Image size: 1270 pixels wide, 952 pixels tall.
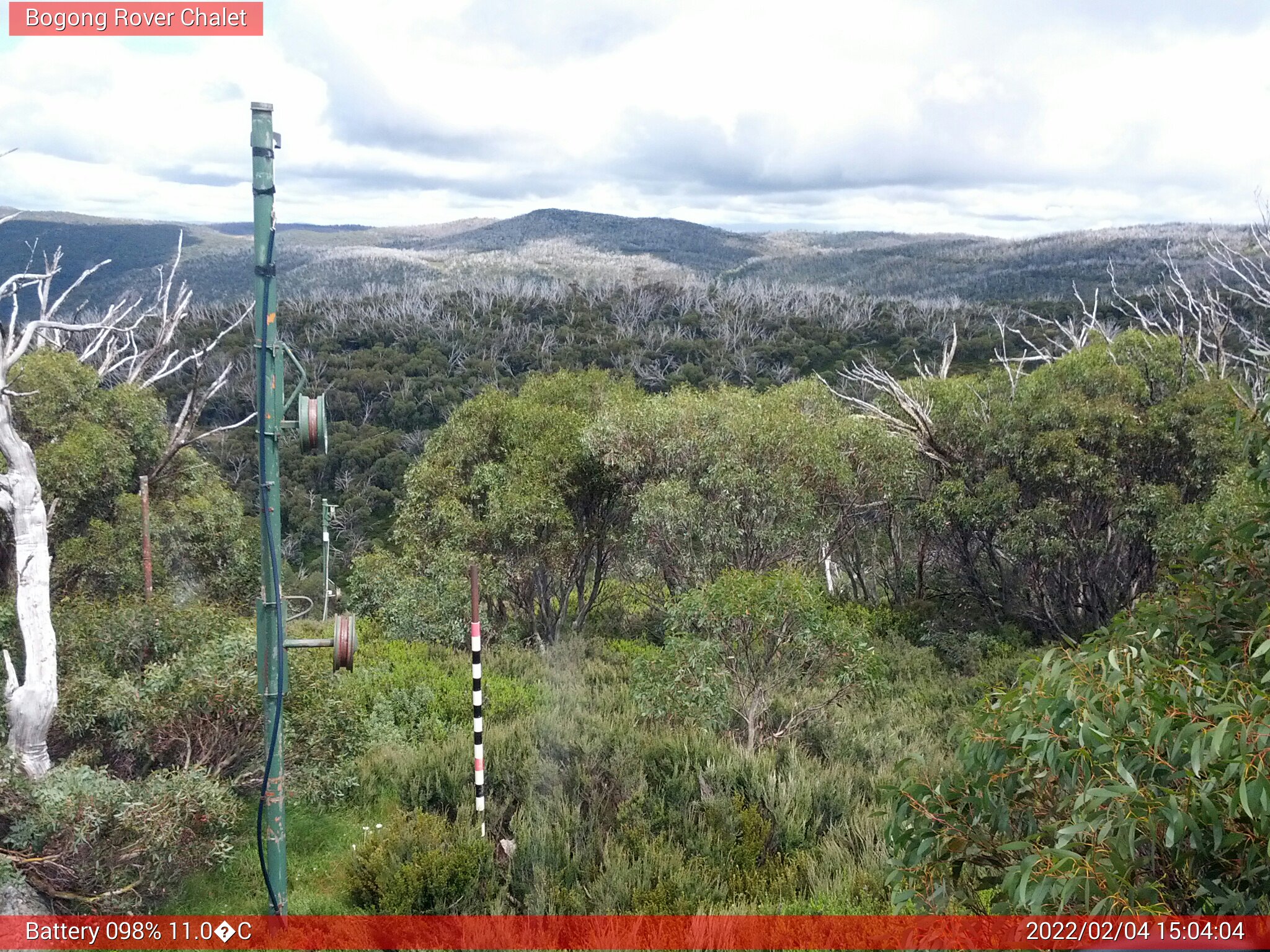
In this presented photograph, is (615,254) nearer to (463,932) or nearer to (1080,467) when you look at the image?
(1080,467)

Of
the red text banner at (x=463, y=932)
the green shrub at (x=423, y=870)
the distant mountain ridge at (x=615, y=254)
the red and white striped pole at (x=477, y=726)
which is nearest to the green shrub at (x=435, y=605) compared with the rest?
the red and white striped pole at (x=477, y=726)

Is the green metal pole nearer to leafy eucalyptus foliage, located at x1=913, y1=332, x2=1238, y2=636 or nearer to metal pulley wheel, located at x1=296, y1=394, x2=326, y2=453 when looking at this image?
metal pulley wheel, located at x1=296, y1=394, x2=326, y2=453

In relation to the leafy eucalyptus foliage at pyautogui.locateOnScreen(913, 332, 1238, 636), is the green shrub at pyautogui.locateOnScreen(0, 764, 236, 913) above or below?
below

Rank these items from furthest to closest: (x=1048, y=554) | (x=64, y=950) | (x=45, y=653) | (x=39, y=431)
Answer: (x=1048, y=554) → (x=39, y=431) → (x=45, y=653) → (x=64, y=950)

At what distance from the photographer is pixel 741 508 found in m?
13.6

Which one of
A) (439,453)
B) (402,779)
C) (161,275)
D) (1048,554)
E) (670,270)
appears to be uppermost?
(670,270)

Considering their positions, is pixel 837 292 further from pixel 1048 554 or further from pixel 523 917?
pixel 523 917

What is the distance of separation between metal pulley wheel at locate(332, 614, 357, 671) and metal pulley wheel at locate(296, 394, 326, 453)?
38.1 inches

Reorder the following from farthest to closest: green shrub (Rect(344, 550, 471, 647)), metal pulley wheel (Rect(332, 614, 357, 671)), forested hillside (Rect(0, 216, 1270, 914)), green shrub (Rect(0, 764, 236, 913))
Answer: green shrub (Rect(344, 550, 471, 647))
green shrub (Rect(0, 764, 236, 913))
metal pulley wheel (Rect(332, 614, 357, 671))
forested hillside (Rect(0, 216, 1270, 914))

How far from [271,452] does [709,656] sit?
533cm

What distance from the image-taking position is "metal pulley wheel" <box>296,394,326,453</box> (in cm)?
521

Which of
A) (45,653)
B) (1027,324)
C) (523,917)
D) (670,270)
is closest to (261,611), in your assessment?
(523,917)

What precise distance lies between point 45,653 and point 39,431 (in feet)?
19.8

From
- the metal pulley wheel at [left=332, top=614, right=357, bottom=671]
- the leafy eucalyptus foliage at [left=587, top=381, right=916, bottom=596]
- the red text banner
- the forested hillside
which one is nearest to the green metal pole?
the metal pulley wheel at [left=332, top=614, right=357, bottom=671]
